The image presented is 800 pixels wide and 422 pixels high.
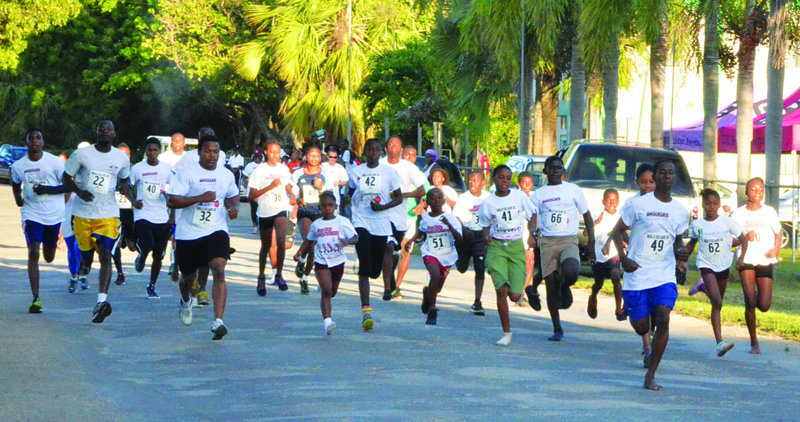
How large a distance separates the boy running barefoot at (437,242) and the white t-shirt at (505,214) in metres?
0.72

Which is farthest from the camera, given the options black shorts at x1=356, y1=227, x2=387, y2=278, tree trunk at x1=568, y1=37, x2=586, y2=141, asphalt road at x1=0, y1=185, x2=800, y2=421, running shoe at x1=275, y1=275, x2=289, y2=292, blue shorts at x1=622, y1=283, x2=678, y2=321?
tree trunk at x1=568, y1=37, x2=586, y2=141

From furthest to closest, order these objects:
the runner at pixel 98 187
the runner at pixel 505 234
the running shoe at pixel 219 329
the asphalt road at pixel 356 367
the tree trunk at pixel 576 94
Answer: the tree trunk at pixel 576 94 → the runner at pixel 98 187 → the runner at pixel 505 234 → the running shoe at pixel 219 329 → the asphalt road at pixel 356 367

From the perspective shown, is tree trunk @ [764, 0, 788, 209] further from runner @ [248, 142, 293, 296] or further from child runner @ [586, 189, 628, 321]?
runner @ [248, 142, 293, 296]

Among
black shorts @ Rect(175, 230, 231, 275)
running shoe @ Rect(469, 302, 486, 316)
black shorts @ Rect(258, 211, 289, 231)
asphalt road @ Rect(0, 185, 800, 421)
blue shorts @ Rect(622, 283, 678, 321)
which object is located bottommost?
asphalt road @ Rect(0, 185, 800, 421)

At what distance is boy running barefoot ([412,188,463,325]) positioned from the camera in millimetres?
12250

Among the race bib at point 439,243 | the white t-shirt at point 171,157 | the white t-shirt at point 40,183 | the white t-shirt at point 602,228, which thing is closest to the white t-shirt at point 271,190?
the white t-shirt at point 171,157

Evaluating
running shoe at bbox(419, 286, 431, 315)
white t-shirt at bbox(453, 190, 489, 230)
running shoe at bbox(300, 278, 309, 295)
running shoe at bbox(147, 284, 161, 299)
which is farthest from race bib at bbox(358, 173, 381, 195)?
running shoe at bbox(147, 284, 161, 299)

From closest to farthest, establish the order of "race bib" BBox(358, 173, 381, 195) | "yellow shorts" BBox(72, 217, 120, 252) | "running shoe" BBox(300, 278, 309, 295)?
"yellow shorts" BBox(72, 217, 120, 252)
"race bib" BBox(358, 173, 381, 195)
"running shoe" BBox(300, 278, 309, 295)

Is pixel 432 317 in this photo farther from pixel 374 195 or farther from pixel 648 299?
pixel 648 299

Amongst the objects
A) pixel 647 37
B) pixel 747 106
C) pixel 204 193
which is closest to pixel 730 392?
pixel 204 193

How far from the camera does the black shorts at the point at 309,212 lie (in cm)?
1482

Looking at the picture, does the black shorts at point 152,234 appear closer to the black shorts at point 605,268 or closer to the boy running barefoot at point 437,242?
the boy running barefoot at point 437,242

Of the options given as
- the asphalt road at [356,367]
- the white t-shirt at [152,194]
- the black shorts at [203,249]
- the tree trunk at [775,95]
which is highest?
the tree trunk at [775,95]

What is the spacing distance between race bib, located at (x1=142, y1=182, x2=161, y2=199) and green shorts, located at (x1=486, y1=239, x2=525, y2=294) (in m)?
4.49
